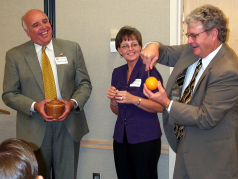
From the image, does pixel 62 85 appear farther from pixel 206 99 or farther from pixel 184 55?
pixel 206 99

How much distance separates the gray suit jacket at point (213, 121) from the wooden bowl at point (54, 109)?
95 centimetres

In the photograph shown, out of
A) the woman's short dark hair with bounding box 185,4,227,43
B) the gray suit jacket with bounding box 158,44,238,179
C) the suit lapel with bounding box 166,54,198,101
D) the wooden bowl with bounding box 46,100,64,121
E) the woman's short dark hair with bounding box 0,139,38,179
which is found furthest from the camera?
the wooden bowl with bounding box 46,100,64,121

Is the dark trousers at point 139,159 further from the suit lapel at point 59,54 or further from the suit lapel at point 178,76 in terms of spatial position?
the suit lapel at point 59,54

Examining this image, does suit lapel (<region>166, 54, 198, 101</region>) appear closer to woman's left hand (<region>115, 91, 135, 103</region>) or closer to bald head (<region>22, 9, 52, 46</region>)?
woman's left hand (<region>115, 91, 135, 103</region>)

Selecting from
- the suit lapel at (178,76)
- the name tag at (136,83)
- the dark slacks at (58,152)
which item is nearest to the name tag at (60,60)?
the dark slacks at (58,152)

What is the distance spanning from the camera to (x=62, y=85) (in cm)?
240

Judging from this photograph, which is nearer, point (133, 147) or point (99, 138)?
point (133, 147)

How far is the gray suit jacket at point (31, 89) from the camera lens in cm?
231

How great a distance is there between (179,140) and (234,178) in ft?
1.40

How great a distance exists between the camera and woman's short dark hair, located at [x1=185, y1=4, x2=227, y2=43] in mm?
1652

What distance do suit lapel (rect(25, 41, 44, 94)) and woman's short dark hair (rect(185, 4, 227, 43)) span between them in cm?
138

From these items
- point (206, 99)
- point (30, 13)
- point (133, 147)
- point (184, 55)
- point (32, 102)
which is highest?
point (30, 13)

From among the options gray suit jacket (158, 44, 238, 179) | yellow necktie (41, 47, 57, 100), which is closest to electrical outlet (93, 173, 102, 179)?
yellow necktie (41, 47, 57, 100)

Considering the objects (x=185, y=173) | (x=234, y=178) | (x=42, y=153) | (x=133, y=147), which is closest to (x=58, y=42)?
(x=42, y=153)
